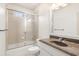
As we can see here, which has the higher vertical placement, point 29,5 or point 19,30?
point 29,5

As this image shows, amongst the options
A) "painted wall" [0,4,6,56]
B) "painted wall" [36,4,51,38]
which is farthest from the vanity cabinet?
"painted wall" [0,4,6,56]

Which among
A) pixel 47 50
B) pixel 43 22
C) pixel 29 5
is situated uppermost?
pixel 29 5

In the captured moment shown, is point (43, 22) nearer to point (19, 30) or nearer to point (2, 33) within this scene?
point (19, 30)

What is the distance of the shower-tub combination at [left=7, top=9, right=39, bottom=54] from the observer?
161 centimetres

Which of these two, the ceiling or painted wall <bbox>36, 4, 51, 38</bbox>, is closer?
the ceiling

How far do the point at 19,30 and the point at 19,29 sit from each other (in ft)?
0.06

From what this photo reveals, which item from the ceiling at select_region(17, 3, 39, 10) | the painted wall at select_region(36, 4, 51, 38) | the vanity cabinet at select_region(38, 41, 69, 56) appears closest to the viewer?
the vanity cabinet at select_region(38, 41, 69, 56)

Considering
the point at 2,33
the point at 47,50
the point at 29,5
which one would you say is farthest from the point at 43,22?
the point at 2,33

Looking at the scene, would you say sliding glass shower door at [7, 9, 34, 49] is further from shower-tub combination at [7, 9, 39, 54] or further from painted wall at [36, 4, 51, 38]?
painted wall at [36, 4, 51, 38]

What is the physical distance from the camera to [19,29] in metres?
1.66

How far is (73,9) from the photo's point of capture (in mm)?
1609

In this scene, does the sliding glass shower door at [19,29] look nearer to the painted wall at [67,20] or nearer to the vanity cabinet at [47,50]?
the vanity cabinet at [47,50]

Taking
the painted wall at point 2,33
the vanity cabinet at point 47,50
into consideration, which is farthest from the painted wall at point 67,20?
the painted wall at point 2,33

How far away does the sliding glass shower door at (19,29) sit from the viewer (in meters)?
1.61
